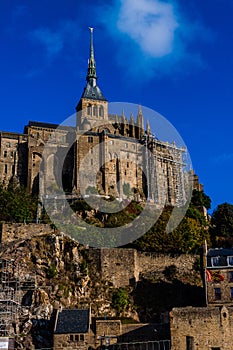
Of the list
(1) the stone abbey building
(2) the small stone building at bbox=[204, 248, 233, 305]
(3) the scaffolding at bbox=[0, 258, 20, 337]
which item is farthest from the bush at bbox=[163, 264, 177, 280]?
(1) the stone abbey building

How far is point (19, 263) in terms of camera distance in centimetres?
5088

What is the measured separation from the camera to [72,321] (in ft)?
143

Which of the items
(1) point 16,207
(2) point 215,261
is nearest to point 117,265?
(2) point 215,261

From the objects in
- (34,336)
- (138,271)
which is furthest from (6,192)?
(34,336)

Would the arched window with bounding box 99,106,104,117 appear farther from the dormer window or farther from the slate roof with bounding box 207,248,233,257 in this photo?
the dormer window

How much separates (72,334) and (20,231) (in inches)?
640

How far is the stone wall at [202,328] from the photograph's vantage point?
4109cm

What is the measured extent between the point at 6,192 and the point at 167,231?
21.2 metres

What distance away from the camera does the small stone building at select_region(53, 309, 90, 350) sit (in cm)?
4228

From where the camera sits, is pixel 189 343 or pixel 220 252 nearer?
pixel 189 343

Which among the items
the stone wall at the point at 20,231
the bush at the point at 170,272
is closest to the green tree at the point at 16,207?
the stone wall at the point at 20,231

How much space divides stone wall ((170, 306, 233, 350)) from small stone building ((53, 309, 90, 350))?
6.75 metres

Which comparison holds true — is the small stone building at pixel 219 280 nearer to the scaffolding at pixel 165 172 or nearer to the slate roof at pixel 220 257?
the slate roof at pixel 220 257

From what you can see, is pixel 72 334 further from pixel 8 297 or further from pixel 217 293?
pixel 217 293
